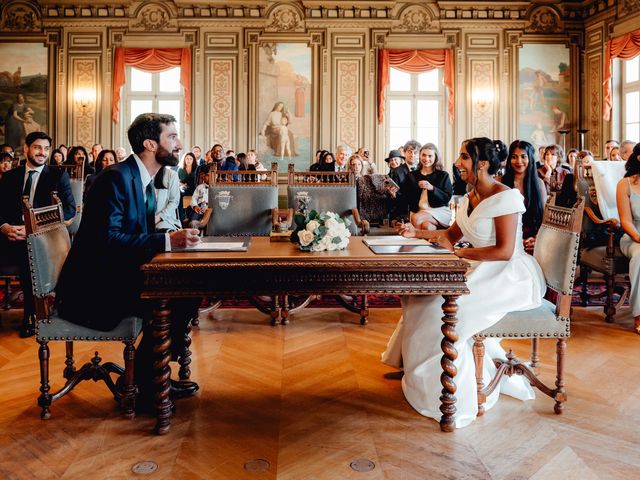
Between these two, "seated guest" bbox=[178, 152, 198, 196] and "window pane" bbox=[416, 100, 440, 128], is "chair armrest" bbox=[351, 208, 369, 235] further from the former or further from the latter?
"window pane" bbox=[416, 100, 440, 128]

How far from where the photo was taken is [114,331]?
2.51 meters

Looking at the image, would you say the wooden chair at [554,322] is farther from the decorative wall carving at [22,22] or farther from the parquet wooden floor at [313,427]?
the decorative wall carving at [22,22]

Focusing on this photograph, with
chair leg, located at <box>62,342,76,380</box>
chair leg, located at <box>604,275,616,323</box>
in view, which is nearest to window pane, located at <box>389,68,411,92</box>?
chair leg, located at <box>604,275,616,323</box>

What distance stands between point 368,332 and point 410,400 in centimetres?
130

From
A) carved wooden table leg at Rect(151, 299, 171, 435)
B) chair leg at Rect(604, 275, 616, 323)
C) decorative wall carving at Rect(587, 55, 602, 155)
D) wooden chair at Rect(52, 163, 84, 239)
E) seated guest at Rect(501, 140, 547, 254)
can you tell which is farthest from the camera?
decorative wall carving at Rect(587, 55, 602, 155)

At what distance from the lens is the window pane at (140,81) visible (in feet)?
34.4

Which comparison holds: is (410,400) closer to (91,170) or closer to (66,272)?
(66,272)

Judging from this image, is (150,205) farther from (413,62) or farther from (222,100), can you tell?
(413,62)

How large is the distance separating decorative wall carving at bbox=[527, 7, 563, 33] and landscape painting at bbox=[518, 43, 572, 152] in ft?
0.87

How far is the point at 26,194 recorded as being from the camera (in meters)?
4.07

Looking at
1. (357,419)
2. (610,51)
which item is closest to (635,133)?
(610,51)

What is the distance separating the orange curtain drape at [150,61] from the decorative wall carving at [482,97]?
4.89m

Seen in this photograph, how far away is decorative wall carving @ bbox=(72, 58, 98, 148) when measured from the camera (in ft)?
33.2

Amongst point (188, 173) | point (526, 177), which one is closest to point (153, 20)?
point (188, 173)
